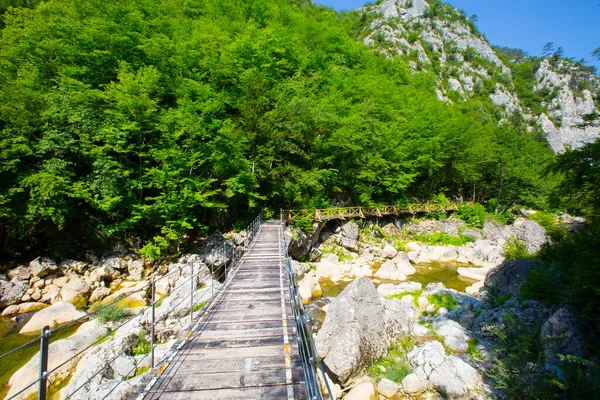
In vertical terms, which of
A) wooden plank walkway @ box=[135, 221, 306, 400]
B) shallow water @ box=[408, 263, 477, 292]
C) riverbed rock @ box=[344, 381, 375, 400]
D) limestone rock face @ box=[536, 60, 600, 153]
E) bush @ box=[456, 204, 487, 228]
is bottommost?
shallow water @ box=[408, 263, 477, 292]

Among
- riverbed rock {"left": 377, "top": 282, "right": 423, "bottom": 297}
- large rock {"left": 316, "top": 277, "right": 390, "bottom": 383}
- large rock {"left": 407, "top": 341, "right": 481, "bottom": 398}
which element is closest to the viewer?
large rock {"left": 407, "top": 341, "right": 481, "bottom": 398}

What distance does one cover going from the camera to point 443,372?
20.8ft

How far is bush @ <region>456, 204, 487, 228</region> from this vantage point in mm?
26250

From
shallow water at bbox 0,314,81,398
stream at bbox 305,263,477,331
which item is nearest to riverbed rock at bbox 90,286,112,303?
shallow water at bbox 0,314,81,398

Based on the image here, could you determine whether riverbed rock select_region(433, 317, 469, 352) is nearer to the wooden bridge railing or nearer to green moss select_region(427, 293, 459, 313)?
green moss select_region(427, 293, 459, 313)

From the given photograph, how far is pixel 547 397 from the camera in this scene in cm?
506

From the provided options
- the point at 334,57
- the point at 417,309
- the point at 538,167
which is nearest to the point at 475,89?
the point at 538,167

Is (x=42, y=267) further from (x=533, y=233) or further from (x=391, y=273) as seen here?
(x=533, y=233)

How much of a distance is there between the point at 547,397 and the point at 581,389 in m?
0.65

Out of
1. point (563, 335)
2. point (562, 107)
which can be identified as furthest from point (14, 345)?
point (562, 107)

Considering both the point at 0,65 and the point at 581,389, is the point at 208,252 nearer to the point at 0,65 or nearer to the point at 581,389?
the point at 581,389

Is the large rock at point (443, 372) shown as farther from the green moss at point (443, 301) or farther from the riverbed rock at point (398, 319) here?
the green moss at point (443, 301)

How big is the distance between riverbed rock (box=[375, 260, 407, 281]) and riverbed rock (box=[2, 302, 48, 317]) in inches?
644

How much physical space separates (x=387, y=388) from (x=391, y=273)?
10.1 m
